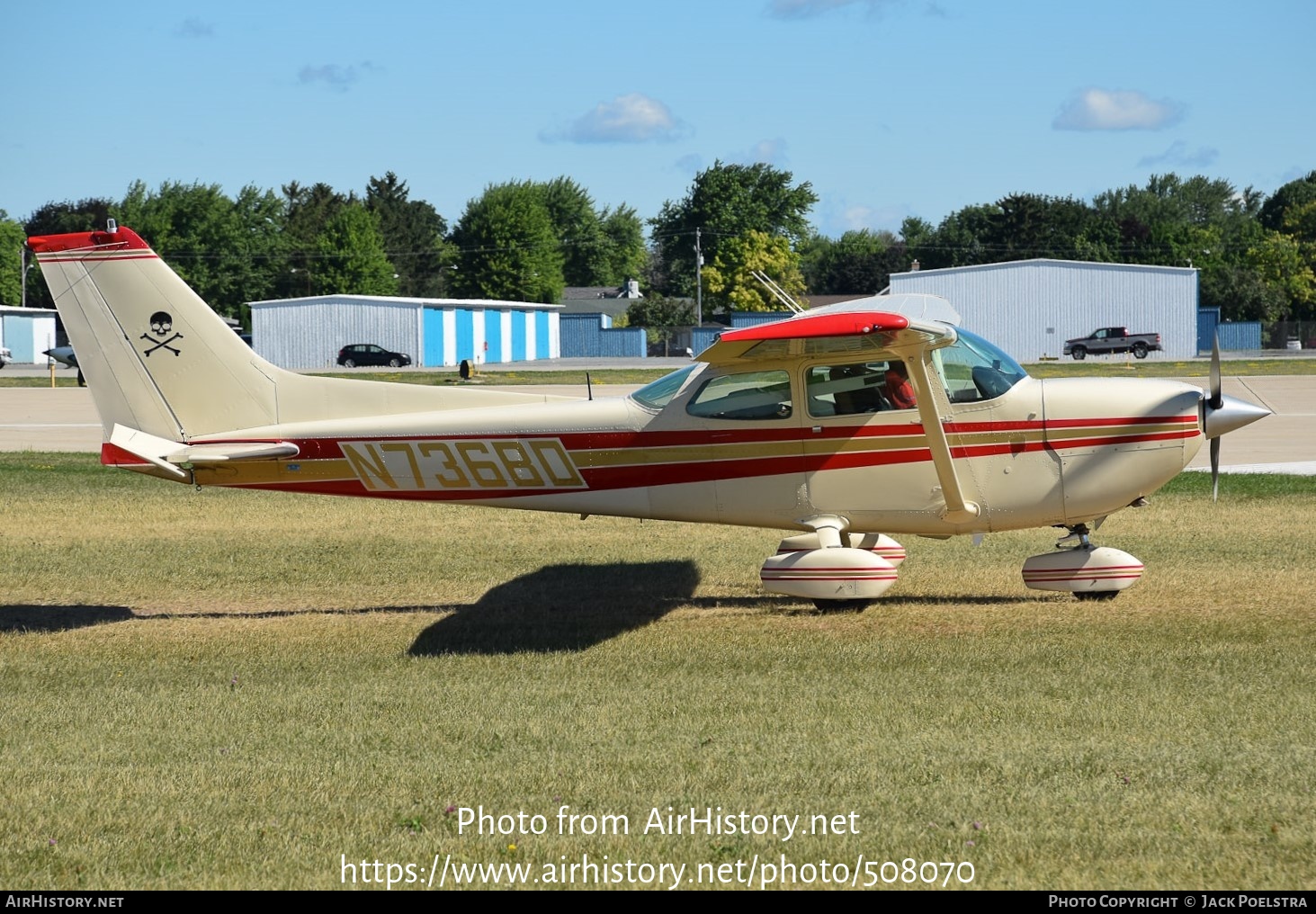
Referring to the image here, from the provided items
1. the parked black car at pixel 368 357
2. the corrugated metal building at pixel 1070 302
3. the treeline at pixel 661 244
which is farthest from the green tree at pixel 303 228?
the corrugated metal building at pixel 1070 302

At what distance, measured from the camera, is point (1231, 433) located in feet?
79.4

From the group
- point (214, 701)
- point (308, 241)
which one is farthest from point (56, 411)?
point (308, 241)

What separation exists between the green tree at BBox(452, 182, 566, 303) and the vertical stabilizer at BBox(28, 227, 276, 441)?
10259 centimetres

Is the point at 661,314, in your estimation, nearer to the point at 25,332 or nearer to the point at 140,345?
the point at 25,332

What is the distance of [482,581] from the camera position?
12719 mm

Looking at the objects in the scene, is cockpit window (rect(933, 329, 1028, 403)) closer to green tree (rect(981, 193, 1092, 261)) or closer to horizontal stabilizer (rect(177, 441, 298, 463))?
horizontal stabilizer (rect(177, 441, 298, 463))

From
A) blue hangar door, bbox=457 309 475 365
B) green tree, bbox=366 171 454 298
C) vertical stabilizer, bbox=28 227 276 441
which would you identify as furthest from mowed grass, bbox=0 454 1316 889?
green tree, bbox=366 171 454 298

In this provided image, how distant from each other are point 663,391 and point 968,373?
246 cm

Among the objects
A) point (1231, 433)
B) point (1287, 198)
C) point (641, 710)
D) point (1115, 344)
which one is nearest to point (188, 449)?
point (641, 710)

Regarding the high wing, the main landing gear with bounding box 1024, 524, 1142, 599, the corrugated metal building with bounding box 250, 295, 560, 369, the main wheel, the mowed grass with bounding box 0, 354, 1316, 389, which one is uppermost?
the corrugated metal building with bounding box 250, 295, 560, 369

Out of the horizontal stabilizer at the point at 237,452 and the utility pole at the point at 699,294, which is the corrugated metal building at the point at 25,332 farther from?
the horizontal stabilizer at the point at 237,452

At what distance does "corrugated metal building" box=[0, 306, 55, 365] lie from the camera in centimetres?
9025
